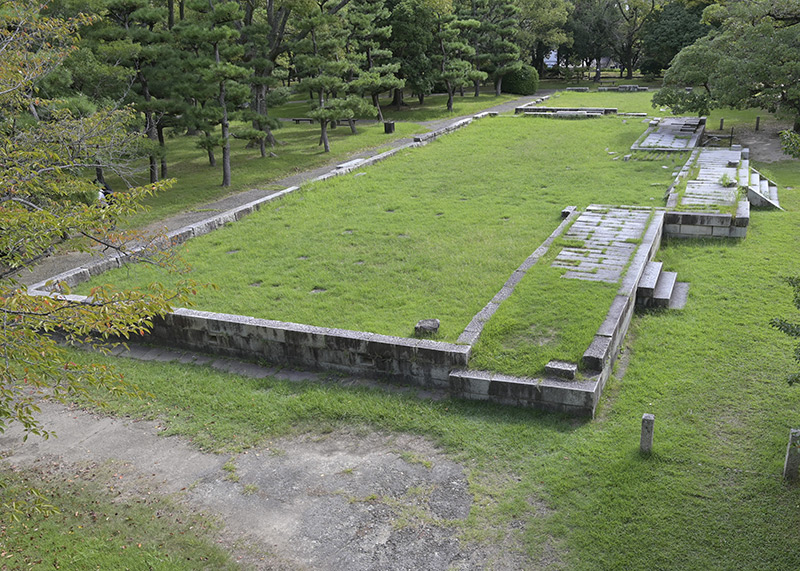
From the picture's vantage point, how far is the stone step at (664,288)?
9.86 metres

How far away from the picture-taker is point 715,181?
1553cm

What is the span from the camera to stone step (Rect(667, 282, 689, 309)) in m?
9.94

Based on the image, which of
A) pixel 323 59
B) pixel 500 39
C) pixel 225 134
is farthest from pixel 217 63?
pixel 500 39

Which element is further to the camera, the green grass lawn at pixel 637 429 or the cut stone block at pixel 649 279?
the cut stone block at pixel 649 279

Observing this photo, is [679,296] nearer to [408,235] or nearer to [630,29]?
[408,235]

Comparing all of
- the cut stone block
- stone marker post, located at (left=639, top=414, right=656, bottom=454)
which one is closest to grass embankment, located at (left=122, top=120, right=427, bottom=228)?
the cut stone block

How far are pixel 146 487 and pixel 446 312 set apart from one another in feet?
15.8

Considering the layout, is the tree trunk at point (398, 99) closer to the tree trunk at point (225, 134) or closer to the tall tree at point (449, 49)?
the tall tree at point (449, 49)

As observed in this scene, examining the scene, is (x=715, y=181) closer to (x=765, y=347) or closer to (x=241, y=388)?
(x=765, y=347)

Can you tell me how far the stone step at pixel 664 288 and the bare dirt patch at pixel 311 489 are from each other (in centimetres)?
489

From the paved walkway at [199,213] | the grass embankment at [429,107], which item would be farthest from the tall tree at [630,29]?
the paved walkway at [199,213]

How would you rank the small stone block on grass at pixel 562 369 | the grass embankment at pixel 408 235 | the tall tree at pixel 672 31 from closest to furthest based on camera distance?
1. the small stone block on grass at pixel 562 369
2. the grass embankment at pixel 408 235
3. the tall tree at pixel 672 31

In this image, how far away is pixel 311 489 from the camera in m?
6.54

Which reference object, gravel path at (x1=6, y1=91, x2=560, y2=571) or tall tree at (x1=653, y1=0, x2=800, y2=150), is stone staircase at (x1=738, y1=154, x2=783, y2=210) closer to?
tall tree at (x1=653, y1=0, x2=800, y2=150)
